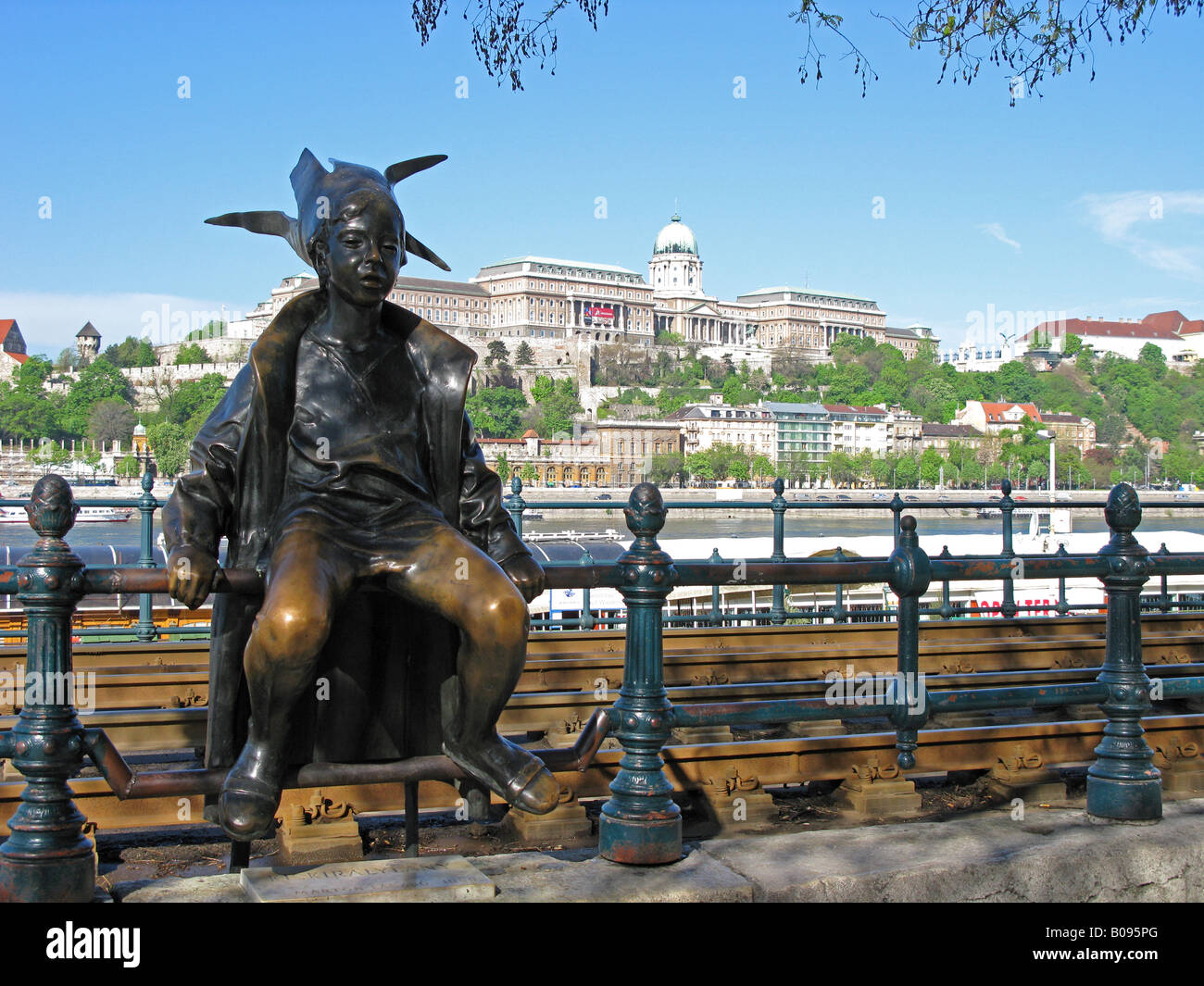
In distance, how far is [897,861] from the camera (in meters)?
3.69

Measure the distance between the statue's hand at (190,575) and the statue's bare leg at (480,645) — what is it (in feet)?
1.36

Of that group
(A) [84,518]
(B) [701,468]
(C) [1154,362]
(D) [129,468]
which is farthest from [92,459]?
(C) [1154,362]

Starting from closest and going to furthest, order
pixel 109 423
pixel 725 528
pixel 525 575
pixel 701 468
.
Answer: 1. pixel 525 575
2. pixel 725 528
3. pixel 701 468
4. pixel 109 423

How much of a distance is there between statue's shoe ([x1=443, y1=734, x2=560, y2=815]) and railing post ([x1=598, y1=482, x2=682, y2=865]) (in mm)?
291

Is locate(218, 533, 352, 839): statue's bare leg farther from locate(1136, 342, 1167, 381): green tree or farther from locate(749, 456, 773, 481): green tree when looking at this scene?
locate(1136, 342, 1167, 381): green tree

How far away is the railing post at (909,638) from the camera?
409 cm

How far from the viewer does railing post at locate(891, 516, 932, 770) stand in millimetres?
4090

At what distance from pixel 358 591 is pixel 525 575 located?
429 mm

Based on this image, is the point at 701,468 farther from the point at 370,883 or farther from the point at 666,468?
the point at 370,883

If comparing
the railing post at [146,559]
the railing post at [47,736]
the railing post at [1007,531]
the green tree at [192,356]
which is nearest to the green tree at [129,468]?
the green tree at [192,356]

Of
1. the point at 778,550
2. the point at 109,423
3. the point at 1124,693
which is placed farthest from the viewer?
the point at 109,423

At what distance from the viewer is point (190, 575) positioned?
3.02 meters
